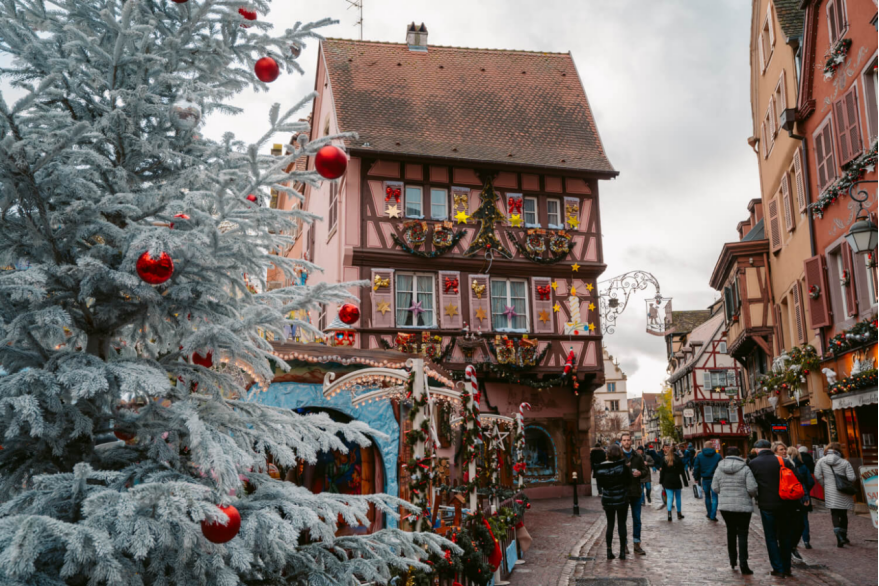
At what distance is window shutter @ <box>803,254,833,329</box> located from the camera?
16.8 metres

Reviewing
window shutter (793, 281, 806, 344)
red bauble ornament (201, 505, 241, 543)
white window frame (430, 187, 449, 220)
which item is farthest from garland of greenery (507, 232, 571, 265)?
red bauble ornament (201, 505, 241, 543)

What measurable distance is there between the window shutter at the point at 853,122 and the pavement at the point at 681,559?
7.06 meters

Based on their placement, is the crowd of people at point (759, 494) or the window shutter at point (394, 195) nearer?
the crowd of people at point (759, 494)

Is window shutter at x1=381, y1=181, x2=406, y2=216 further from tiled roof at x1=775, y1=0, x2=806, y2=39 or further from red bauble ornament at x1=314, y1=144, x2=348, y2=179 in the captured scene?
red bauble ornament at x1=314, y1=144, x2=348, y2=179

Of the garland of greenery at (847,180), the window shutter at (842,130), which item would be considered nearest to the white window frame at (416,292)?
the garland of greenery at (847,180)

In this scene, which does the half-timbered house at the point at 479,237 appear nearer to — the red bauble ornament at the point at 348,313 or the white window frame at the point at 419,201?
the white window frame at the point at 419,201

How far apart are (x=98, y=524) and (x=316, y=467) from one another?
8795 mm

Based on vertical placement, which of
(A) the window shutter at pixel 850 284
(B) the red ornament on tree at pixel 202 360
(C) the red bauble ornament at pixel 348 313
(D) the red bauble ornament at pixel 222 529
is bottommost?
(D) the red bauble ornament at pixel 222 529

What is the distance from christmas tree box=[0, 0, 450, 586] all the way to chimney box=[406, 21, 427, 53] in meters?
22.9

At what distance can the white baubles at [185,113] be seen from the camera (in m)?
4.88

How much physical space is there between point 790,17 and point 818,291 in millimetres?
8388

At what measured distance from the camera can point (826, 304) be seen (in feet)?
55.2

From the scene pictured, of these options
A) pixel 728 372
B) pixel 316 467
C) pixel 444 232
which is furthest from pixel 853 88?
pixel 728 372

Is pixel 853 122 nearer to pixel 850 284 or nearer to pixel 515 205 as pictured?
pixel 850 284
